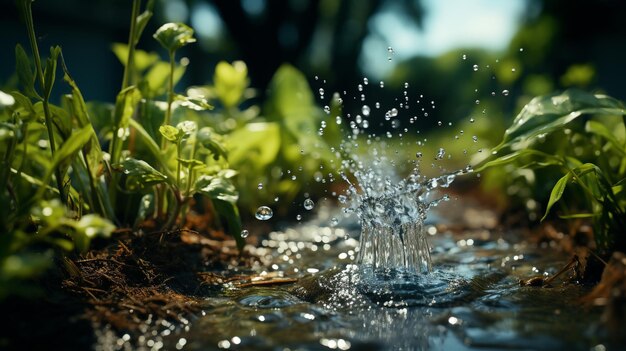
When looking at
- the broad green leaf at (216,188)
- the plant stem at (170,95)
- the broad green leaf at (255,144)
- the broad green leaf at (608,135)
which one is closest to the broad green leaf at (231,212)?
the broad green leaf at (216,188)

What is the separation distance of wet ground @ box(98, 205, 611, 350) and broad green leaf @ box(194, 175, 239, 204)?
0.31 metres

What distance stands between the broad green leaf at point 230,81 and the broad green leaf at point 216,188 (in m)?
Result: 1.31

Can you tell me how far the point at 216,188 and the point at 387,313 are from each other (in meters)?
0.73

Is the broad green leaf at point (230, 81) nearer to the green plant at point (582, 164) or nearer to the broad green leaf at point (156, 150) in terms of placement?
the broad green leaf at point (156, 150)

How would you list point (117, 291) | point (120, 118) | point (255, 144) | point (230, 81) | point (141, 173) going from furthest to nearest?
point (230, 81) < point (255, 144) < point (120, 118) < point (141, 173) < point (117, 291)

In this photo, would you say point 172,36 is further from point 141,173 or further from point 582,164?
point 582,164

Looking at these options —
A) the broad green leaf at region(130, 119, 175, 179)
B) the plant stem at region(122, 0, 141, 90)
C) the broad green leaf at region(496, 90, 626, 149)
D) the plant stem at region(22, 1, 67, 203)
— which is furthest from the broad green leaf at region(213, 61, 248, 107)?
the broad green leaf at region(496, 90, 626, 149)

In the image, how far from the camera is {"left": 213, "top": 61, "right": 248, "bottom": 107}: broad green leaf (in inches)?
130

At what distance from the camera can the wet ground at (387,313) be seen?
55.4 inches

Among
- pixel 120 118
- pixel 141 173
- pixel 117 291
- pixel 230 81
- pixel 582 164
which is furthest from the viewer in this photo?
pixel 230 81

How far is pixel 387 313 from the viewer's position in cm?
163

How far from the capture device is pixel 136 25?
7.10 ft

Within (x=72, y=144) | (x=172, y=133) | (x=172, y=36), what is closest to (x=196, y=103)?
(x=172, y=133)

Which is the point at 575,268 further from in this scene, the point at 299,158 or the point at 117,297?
the point at 299,158
